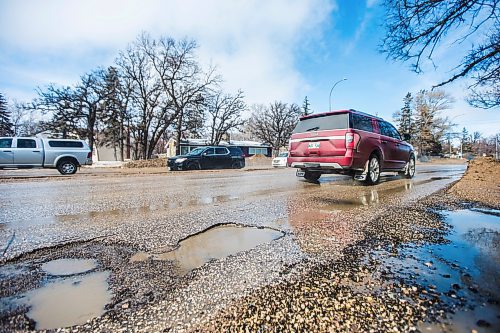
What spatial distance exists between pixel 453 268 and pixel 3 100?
68.9 meters

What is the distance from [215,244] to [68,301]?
134cm

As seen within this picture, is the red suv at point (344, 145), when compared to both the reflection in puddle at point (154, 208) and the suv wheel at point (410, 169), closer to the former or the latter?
the suv wheel at point (410, 169)

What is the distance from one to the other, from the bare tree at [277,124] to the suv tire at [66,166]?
1879 inches

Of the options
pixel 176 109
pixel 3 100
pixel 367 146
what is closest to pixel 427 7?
pixel 367 146

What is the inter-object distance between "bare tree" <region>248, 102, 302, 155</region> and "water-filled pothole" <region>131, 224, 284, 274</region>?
55.1 meters

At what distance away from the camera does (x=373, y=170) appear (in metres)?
7.27

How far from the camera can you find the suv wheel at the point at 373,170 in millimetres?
7059

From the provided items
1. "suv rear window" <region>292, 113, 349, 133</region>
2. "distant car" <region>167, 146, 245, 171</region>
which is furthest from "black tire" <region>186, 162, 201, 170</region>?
"suv rear window" <region>292, 113, 349, 133</region>

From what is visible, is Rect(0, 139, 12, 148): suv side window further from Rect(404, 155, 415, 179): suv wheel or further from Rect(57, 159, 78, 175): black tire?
Rect(404, 155, 415, 179): suv wheel

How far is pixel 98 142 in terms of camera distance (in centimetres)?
4438

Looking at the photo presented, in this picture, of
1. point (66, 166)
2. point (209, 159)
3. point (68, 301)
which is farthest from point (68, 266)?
point (209, 159)

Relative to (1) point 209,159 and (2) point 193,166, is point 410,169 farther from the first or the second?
(2) point 193,166

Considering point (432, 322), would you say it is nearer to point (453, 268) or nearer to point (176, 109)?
point (453, 268)

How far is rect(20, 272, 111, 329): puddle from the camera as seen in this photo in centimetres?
149
